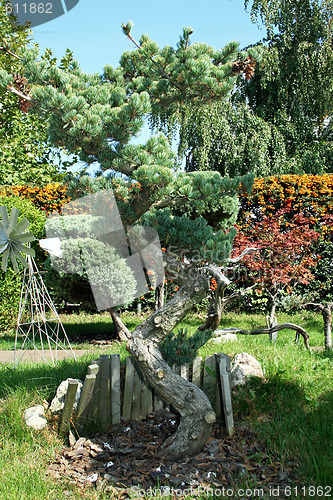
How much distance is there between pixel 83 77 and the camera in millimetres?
2756

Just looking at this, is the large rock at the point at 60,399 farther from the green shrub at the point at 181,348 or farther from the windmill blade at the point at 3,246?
the windmill blade at the point at 3,246

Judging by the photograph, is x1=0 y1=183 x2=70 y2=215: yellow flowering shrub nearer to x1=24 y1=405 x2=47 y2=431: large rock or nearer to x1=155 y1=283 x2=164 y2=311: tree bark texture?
x1=155 y1=283 x2=164 y2=311: tree bark texture

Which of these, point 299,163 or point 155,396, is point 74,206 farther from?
point 299,163

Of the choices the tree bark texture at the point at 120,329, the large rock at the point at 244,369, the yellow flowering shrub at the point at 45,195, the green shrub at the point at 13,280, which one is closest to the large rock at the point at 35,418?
the large rock at the point at 244,369

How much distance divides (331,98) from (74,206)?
23.1 ft

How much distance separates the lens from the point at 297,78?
10234 millimetres

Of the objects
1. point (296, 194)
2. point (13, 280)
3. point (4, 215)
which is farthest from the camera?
point (296, 194)

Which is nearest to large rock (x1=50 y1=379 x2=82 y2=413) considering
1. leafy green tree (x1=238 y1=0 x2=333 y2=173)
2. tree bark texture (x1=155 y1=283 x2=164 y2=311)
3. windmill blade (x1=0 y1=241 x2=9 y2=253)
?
windmill blade (x1=0 y1=241 x2=9 y2=253)

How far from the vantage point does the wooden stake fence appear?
2850mm

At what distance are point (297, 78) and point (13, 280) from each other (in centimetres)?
847

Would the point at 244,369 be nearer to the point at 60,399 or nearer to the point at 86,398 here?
the point at 86,398

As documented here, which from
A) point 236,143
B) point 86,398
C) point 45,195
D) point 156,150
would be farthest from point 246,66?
point 236,143

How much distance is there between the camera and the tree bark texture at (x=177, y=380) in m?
2.70

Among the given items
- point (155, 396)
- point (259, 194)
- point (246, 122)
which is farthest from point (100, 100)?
point (246, 122)
